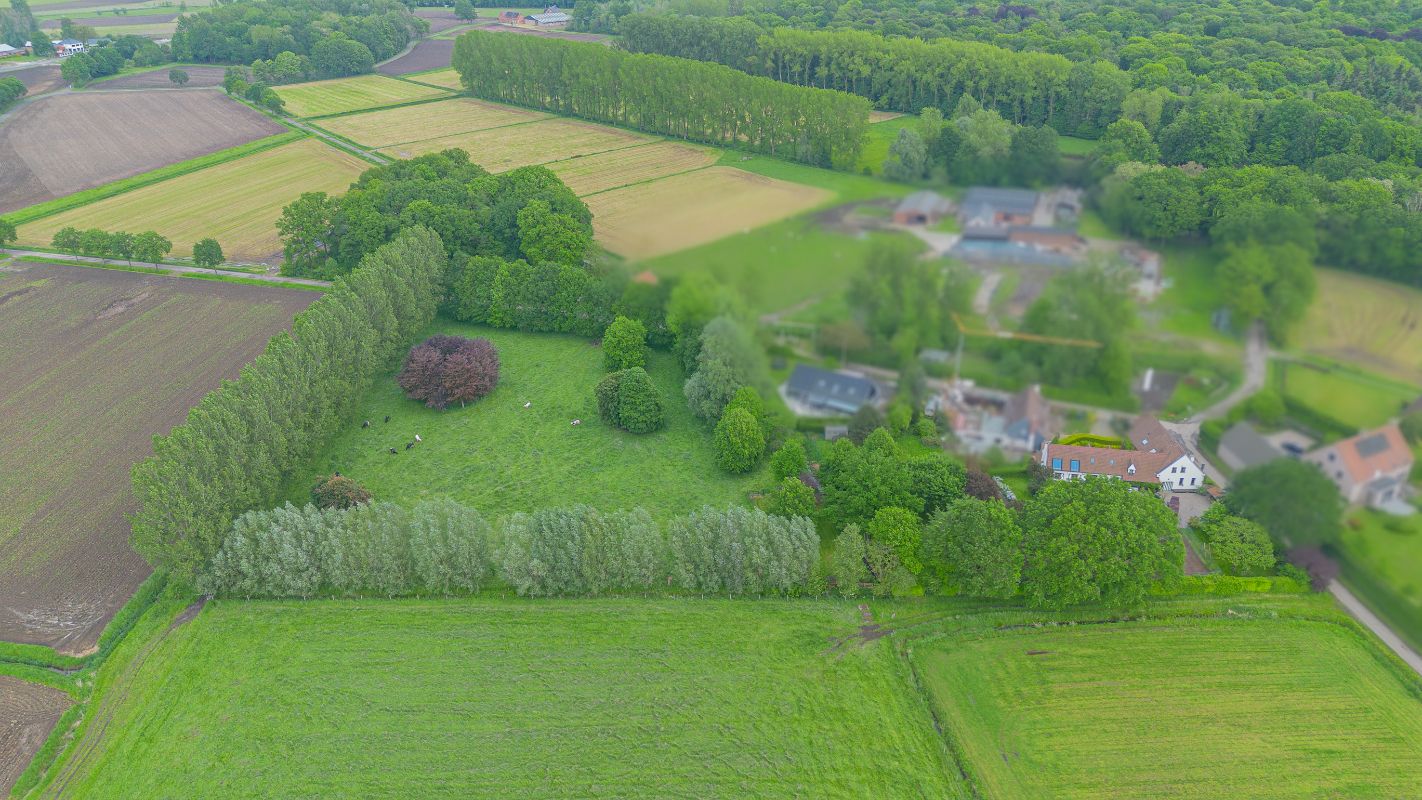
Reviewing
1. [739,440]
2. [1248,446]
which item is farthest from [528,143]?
[1248,446]

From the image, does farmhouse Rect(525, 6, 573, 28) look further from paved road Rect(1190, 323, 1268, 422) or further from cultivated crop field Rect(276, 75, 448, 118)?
paved road Rect(1190, 323, 1268, 422)

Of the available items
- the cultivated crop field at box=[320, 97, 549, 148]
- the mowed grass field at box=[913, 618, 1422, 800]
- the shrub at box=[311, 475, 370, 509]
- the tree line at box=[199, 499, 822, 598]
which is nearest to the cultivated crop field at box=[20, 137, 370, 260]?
the cultivated crop field at box=[320, 97, 549, 148]

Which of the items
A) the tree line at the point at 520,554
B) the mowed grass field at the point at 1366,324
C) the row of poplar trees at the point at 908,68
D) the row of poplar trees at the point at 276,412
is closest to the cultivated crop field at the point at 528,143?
the row of poplar trees at the point at 908,68

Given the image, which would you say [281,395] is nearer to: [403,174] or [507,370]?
[507,370]

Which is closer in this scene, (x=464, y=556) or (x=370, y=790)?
(x=370, y=790)

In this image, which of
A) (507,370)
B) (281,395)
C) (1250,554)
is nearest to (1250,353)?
(1250,554)

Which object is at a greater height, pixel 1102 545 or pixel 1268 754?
pixel 1102 545
